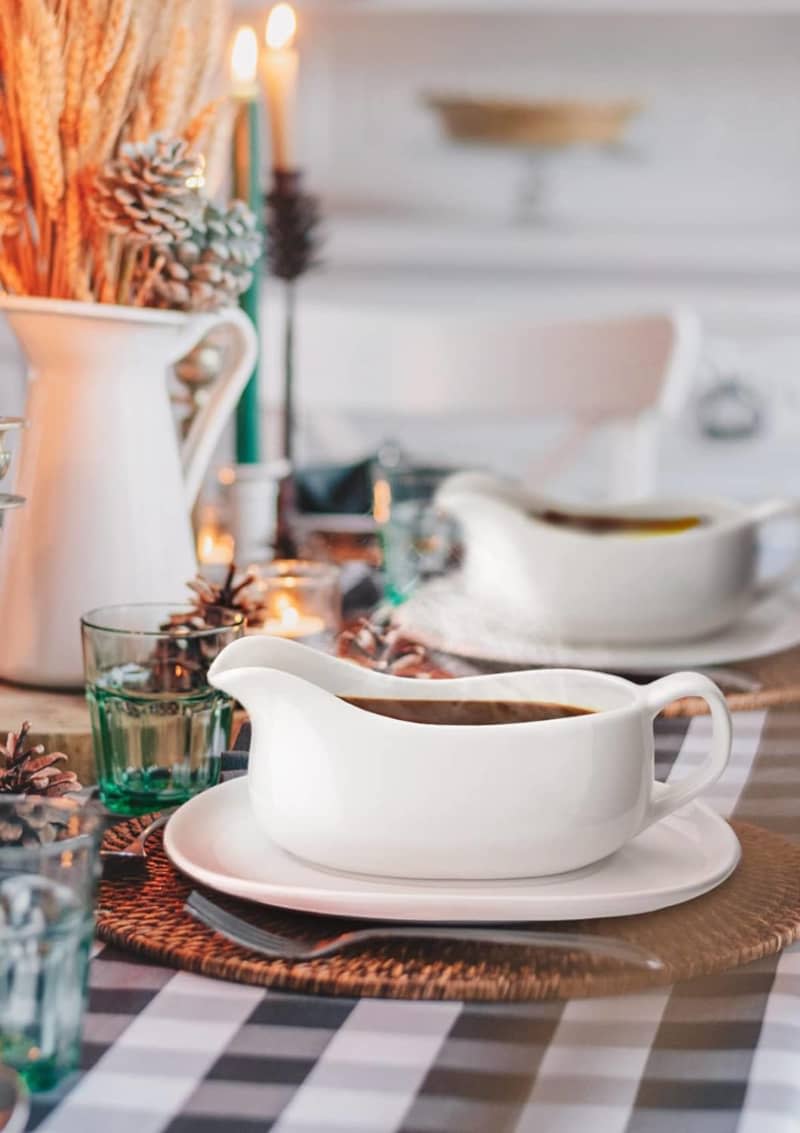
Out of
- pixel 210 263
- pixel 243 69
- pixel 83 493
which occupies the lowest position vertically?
pixel 83 493

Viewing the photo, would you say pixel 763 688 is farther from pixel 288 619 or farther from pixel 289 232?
pixel 289 232

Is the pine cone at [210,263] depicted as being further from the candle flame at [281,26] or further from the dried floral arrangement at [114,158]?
the candle flame at [281,26]

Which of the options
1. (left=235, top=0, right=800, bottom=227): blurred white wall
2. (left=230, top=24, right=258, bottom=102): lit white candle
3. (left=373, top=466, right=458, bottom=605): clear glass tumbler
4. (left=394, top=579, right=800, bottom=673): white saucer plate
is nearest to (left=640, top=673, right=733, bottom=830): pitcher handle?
(left=394, top=579, right=800, bottom=673): white saucer plate

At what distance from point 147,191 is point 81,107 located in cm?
6

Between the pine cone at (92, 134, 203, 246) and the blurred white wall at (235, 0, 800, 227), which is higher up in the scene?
the blurred white wall at (235, 0, 800, 227)

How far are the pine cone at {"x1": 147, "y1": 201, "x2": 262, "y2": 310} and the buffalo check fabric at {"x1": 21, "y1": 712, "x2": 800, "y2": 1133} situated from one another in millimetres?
370

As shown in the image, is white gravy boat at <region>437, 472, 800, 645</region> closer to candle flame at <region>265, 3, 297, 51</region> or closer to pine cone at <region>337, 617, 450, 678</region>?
pine cone at <region>337, 617, 450, 678</region>

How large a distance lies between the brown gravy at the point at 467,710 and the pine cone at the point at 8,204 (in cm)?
Answer: 30

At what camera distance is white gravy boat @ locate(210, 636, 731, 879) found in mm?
447

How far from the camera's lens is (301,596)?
32.6 inches

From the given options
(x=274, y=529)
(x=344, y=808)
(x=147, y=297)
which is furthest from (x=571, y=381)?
(x=344, y=808)

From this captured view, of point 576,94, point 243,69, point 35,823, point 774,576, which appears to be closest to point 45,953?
point 35,823

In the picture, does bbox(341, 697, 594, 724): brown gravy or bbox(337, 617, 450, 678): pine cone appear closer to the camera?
bbox(341, 697, 594, 724): brown gravy

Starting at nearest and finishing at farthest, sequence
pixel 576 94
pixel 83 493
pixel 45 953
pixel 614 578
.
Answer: pixel 45 953 < pixel 83 493 < pixel 614 578 < pixel 576 94
